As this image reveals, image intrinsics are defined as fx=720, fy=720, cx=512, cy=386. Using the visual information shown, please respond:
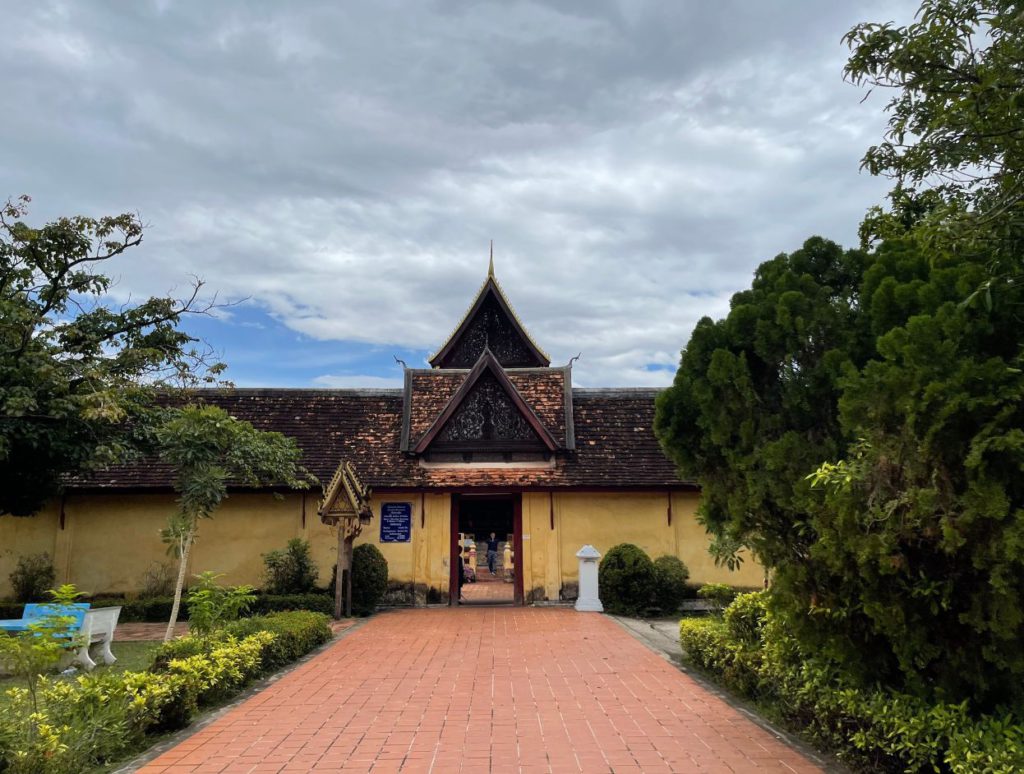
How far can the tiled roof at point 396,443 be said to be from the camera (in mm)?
15070

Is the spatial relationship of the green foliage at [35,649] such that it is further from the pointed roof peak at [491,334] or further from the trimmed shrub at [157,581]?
the pointed roof peak at [491,334]

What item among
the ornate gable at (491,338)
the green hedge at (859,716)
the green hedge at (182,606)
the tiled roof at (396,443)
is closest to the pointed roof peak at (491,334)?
the ornate gable at (491,338)

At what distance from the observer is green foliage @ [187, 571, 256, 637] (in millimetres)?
7895

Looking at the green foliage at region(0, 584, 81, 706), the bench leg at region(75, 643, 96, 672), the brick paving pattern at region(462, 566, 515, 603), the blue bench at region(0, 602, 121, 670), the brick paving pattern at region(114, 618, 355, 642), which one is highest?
the green foliage at region(0, 584, 81, 706)

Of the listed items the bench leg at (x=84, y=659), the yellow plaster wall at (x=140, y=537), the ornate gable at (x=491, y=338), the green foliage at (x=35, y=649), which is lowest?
the bench leg at (x=84, y=659)

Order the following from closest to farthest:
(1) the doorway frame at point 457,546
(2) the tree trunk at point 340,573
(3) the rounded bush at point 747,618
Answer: (3) the rounded bush at point 747,618 < (2) the tree trunk at point 340,573 < (1) the doorway frame at point 457,546

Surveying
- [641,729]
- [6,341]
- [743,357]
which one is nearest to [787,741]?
[641,729]

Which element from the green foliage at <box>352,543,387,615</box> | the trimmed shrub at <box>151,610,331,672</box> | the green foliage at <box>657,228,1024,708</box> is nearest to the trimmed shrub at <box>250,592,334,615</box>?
the green foliage at <box>352,543,387,615</box>

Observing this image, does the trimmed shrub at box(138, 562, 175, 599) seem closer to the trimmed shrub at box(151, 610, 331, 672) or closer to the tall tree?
the tall tree

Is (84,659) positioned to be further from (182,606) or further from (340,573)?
(182,606)

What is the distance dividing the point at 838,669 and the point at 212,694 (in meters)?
5.38

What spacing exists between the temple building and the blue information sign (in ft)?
0.07

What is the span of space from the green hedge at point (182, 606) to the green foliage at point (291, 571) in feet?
1.64

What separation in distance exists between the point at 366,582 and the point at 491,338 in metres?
11.8
